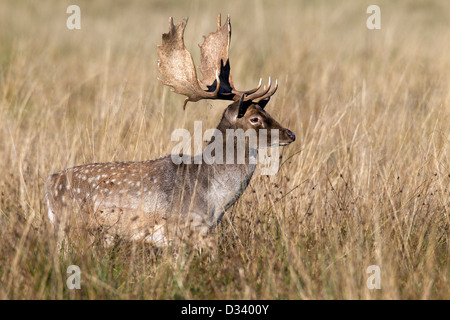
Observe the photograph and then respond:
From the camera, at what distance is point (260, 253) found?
432cm

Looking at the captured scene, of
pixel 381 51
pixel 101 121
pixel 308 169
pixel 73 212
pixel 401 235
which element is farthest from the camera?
pixel 381 51

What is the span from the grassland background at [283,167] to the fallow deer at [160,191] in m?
0.17

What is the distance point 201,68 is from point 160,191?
1.22 m

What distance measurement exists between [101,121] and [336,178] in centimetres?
264

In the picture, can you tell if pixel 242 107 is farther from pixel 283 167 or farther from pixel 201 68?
pixel 283 167

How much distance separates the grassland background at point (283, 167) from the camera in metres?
3.94

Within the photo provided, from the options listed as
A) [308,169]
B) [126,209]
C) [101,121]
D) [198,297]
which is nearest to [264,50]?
[101,121]

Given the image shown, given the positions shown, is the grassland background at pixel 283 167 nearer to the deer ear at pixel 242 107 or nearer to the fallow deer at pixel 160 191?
the fallow deer at pixel 160 191

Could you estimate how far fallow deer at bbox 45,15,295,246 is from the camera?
4.73 metres

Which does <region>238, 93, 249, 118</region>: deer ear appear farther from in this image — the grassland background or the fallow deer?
the grassland background

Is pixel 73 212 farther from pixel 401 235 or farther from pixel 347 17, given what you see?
pixel 347 17

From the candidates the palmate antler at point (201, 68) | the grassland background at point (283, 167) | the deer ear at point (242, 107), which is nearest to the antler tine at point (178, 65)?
Answer: the palmate antler at point (201, 68)

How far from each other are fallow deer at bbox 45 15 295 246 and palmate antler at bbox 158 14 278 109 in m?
0.02
